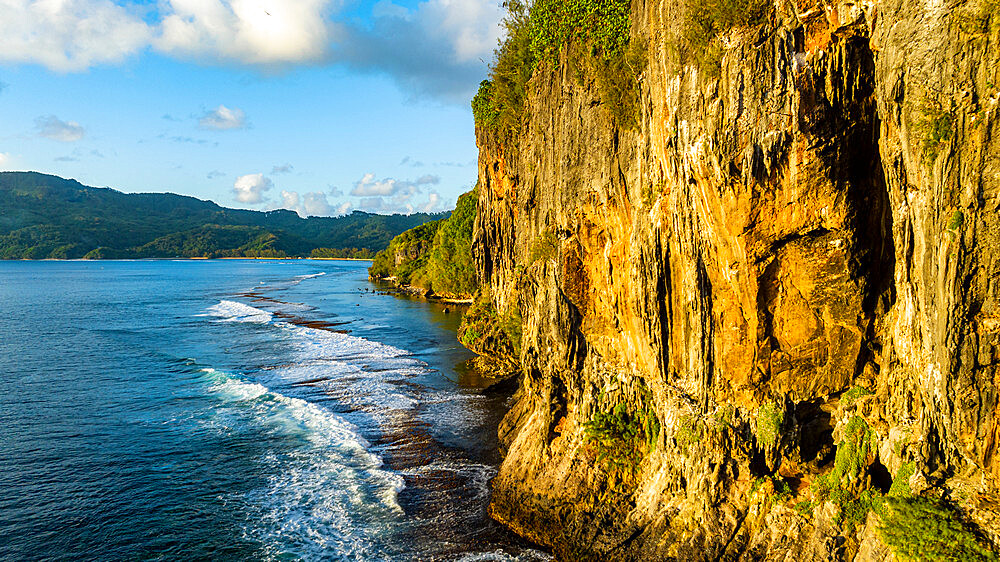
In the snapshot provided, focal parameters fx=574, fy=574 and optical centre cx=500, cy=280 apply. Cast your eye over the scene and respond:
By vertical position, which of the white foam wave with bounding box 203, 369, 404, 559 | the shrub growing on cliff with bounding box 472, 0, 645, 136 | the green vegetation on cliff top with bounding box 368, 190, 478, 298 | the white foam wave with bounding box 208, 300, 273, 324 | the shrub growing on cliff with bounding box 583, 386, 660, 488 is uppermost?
the shrub growing on cliff with bounding box 472, 0, 645, 136

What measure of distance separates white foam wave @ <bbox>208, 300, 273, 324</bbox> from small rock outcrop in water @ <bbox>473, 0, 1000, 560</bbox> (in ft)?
202

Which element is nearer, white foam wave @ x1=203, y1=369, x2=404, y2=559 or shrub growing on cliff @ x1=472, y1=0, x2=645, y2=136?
shrub growing on cliff @ x1=472, y1=0, x2=645, y2=136

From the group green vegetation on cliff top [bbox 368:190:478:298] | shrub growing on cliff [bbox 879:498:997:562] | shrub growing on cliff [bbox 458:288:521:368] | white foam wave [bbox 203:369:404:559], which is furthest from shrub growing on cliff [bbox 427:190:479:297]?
shrub growing on cliff [bbox 879:498:997:562]

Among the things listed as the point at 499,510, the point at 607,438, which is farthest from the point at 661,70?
the point at 499,510

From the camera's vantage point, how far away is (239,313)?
259ft

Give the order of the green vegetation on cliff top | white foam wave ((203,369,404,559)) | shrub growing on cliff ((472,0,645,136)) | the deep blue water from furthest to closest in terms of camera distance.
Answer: the green vegetation on cliff top
white foam wave ((203,369,404,559))
the deep blue water
shrub growing on cliff ((472,0,645,136))

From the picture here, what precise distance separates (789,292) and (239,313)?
78.6 meters

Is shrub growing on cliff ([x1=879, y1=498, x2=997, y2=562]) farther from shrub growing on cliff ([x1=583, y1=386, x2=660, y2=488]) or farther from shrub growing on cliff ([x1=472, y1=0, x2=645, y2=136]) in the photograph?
shrub growing on cliff ([x1=472, y1=0, x2=645, y2=136])

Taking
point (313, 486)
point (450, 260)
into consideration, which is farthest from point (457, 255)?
point (313, 486)

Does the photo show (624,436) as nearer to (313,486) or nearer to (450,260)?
(313,486)

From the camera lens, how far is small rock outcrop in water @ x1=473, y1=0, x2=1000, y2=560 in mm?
10055

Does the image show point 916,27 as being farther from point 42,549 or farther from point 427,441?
point 42,549

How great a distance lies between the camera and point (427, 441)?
28.4 m

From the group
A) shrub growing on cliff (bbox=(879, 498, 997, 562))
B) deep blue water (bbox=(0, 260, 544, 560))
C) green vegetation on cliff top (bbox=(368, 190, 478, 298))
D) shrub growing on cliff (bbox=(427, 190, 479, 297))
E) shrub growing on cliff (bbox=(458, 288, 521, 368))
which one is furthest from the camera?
green vegetation on cliff top (bbox=(368, 190, 478, 298))
